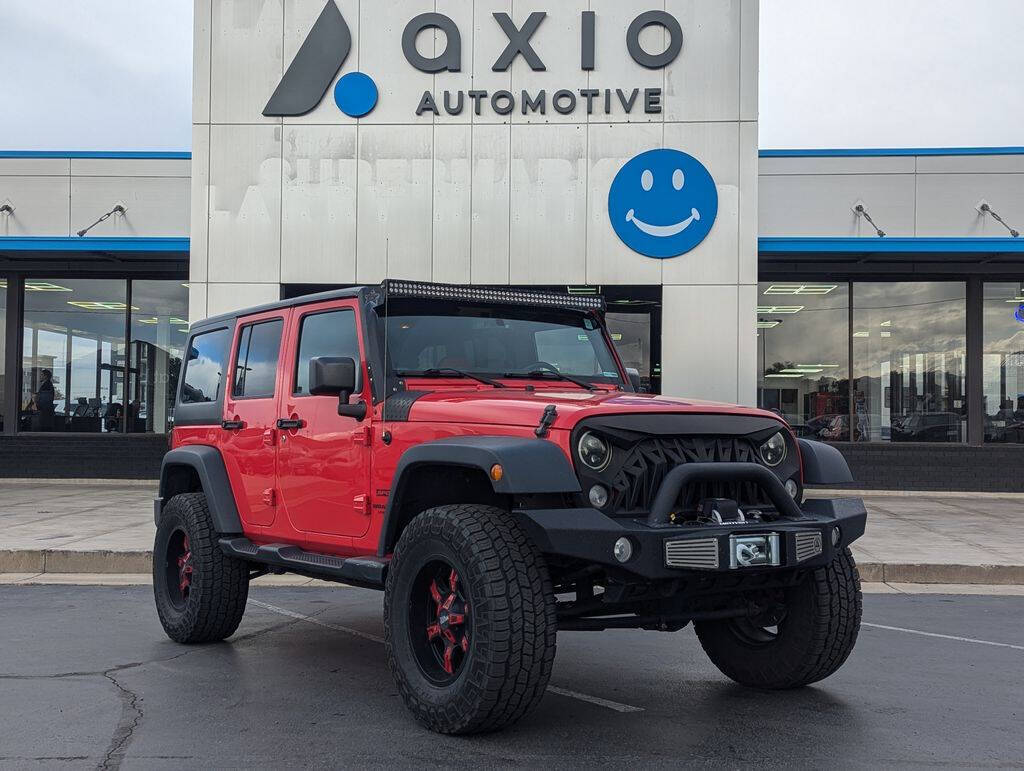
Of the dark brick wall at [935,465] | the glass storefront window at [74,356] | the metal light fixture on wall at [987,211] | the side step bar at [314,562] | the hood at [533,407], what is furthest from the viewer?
the glass storefront window at [74,356]

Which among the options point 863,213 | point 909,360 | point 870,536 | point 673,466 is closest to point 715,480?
point 673,466

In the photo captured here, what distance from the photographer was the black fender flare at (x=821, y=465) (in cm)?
521

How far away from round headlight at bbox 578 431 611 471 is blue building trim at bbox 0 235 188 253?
44.2ft

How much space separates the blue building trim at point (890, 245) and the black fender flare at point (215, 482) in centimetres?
1143

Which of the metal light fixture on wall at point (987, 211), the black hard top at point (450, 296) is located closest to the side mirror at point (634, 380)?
the black hard top at point (450, 296)

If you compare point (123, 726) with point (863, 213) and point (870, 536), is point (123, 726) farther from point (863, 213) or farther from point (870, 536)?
point (863, 213)

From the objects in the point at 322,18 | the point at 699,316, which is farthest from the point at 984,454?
the point at 322,18

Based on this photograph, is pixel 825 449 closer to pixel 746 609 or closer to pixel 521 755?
pixel 746 609

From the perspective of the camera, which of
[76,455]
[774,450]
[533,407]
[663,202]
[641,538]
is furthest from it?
[76,455]

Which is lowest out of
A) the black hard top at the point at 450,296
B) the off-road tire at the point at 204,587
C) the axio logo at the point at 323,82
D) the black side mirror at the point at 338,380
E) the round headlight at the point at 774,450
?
the off-road tire at the point at 204,587

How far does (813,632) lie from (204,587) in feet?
11.7

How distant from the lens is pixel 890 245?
16.2 m

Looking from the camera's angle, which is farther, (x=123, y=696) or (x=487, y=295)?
(x=487, y=295)

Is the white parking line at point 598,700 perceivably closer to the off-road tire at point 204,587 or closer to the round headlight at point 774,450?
the round headlight at point 774,450
